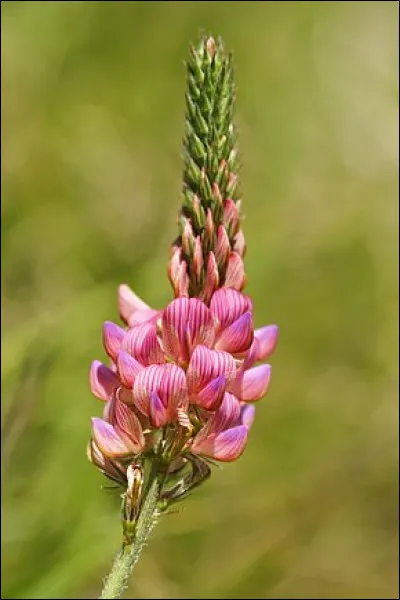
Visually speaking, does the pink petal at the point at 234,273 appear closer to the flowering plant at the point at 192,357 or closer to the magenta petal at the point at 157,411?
the flowering plant at the point at 192,357

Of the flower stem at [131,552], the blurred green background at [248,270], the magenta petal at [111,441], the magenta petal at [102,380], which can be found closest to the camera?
the flower stem at [131,552]

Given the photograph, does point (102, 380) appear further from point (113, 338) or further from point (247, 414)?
point (247, 414)

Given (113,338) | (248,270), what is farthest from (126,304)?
(248,270)

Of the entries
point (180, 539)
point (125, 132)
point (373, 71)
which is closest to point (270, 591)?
point (180, 539)

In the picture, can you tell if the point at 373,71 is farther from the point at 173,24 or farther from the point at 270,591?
the point at 270,591

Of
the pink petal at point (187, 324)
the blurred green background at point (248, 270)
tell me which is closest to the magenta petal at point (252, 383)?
the pink petal at point (187, 324)

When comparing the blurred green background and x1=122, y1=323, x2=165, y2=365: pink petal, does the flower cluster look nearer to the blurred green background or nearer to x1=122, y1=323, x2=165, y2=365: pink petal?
x1=122, y1=323, x2=165, y2=365: pink petal
